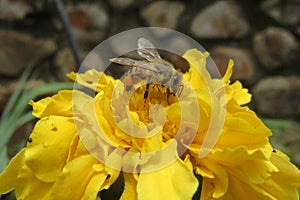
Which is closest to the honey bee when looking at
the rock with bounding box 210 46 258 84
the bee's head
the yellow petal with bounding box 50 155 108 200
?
the bee's head

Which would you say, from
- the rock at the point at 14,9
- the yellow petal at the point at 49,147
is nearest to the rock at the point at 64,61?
the rock at the point at 14,9

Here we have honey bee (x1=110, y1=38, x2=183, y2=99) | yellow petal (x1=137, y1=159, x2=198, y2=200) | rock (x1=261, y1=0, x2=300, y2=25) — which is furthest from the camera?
rock (x1=261, y1=0, x2=300, y2=25)

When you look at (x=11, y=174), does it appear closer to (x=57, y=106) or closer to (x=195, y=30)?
(x=57, y=106)

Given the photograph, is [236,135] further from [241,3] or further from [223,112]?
[241,3]

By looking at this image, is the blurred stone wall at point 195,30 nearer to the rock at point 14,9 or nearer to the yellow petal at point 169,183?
the rock at point 14,9

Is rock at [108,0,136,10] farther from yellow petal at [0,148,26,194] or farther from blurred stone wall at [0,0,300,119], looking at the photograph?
yellow petal at [0,148,26,194]

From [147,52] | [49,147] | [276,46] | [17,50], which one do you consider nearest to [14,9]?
[17,50]
